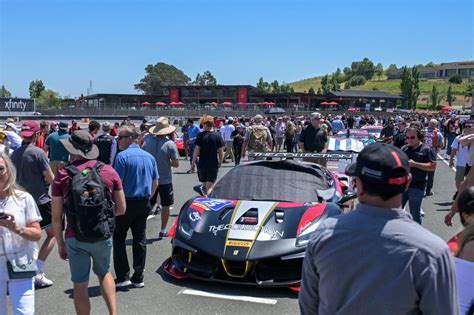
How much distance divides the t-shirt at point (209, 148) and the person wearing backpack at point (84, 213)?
442 centimetres

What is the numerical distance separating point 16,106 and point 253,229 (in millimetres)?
43646

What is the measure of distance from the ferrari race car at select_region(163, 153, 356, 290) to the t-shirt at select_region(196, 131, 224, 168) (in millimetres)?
2046

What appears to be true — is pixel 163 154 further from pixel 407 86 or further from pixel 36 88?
pixel 36 88

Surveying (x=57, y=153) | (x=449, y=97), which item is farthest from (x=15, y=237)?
(x=449, y=97)

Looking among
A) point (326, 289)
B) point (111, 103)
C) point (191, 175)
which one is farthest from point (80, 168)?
point (111, 103)

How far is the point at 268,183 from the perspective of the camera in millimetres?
6402

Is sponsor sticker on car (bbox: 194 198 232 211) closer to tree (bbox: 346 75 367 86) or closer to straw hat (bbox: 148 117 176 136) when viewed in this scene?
straw hat (bbox: 148 117 176 136)

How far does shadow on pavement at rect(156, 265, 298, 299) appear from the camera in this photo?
16.5 ft

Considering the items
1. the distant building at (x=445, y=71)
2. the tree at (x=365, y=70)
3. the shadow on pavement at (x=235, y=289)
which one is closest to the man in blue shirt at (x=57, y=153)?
the shadow on pavement at (x=235, y=289)

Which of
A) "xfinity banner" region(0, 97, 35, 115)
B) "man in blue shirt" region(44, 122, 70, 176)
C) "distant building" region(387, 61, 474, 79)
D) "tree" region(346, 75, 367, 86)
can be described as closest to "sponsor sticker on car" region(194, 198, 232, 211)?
"man in blue shirt" region(44, 122, 70, 176)

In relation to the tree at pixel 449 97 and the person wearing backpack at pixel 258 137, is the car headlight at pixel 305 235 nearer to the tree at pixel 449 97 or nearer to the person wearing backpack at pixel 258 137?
the person wearing backpack at pixel 258 137

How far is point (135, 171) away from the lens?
208 inches

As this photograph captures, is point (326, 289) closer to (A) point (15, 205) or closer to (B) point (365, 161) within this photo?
(B) point (365, 161)

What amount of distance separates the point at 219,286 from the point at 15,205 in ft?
8.07
